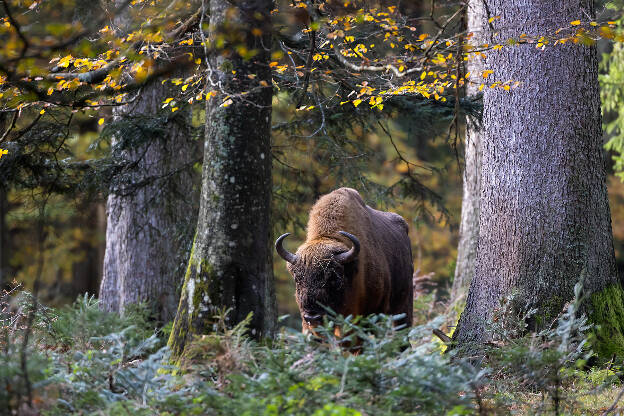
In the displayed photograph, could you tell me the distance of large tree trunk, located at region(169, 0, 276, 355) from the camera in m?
5.96

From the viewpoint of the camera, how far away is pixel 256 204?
612 centimetres

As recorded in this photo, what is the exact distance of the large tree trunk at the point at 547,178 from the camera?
299 inches

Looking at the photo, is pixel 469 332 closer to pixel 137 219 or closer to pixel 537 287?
pixel 537 287

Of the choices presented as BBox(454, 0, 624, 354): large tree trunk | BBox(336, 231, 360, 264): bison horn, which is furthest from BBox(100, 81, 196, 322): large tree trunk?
BBox(454, 0, 624, 354): large tree trunk

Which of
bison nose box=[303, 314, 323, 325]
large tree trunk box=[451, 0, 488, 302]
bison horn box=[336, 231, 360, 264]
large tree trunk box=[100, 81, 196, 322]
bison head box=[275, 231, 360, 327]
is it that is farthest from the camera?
large tree trunk box=[451, 0, 488, 302]

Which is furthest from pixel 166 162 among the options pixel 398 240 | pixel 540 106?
pixel 540 106

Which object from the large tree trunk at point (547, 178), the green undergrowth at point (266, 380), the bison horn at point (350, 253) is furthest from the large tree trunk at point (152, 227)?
the green undergrowth at point (266, 380)

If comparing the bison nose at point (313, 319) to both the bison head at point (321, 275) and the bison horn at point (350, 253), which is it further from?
the bison horn at point (350, 253)

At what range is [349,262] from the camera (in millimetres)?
8367

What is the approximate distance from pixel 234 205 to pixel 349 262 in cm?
273

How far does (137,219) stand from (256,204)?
19.0 ft

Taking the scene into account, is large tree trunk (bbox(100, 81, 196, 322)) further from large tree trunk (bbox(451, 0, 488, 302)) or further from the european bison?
large tree trunk (bbox(451, 0, 488, 302))

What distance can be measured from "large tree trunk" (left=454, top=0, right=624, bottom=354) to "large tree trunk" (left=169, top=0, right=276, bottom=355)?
3075 mm

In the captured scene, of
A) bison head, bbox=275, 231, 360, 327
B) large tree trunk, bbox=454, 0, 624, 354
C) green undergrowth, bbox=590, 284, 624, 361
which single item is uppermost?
large tree trunk, bbox=454, 0, 624, 354
